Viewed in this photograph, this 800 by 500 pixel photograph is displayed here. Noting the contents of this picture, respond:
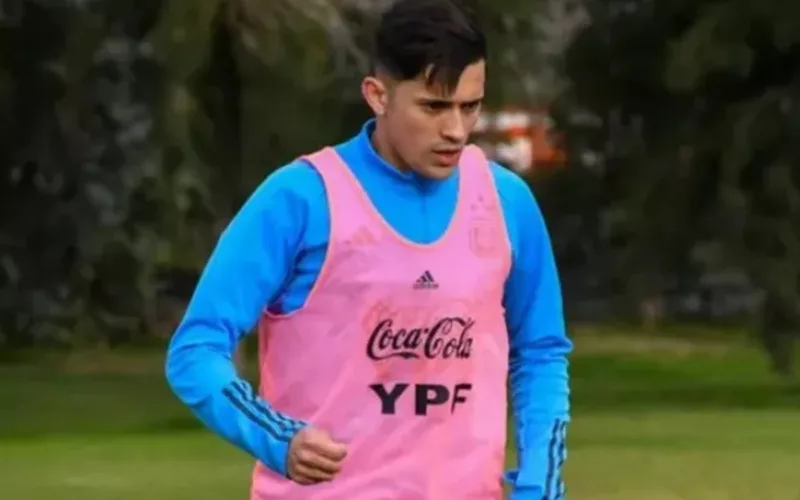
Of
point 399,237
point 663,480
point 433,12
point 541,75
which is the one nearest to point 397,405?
point 399,237

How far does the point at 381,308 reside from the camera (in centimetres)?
298

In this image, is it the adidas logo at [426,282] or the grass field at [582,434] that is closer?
the adidas logo at [426,282]

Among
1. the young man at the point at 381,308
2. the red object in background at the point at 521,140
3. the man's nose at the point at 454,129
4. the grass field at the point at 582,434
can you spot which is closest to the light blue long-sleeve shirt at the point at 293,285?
the young man at the point at 381,308

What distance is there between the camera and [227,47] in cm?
1563

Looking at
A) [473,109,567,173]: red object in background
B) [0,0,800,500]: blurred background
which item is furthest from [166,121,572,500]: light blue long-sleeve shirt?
[473,109,567,173]: red object in background

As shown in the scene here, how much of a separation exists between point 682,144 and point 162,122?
511cm

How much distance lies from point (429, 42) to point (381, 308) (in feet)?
1.34

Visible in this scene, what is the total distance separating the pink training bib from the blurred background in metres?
9.34

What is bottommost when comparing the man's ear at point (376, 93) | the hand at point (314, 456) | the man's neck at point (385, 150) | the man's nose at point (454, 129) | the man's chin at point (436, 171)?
the hand at point (314, 456)

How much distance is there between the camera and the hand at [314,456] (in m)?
2.89

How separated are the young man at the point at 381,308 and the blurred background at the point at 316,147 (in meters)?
9.34

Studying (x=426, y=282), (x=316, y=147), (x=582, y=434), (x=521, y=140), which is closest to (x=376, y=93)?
(x=426, y=282)

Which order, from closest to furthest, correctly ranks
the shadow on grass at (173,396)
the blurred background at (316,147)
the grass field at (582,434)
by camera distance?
the grass field at (582,434), the blurred background at (316,147), the shadow on grass at (173,396)

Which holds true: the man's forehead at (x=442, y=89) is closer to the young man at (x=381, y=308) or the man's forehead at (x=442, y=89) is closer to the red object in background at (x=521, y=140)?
the young man at (x=381, y=308)
